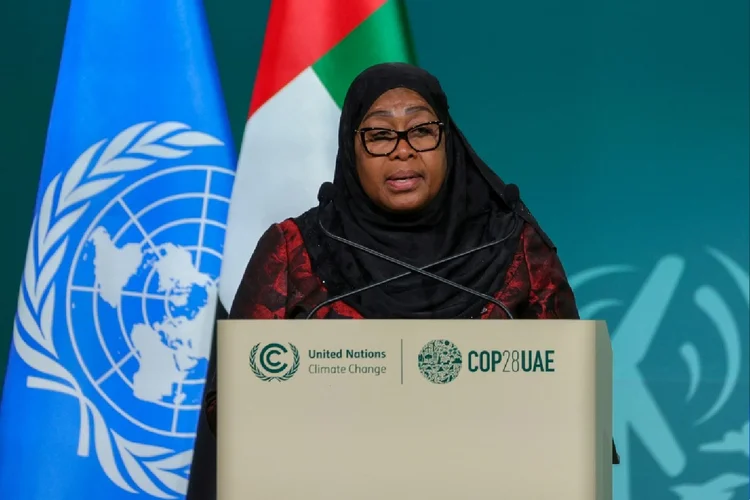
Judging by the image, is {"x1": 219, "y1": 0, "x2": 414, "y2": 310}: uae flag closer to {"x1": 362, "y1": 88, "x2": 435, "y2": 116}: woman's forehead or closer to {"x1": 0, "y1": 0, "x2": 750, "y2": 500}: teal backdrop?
{"x1": 0, "y1": 0, "x2": 750, "y2": 500}: teal backdrop

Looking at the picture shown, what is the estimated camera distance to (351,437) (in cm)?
121

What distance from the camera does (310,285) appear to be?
1.65 metres

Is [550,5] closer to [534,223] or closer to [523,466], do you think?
[534,223]

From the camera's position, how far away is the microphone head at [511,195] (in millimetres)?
1730

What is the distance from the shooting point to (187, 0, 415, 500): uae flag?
2309 mm

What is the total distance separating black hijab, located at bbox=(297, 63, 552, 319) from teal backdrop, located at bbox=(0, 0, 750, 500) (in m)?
1.02

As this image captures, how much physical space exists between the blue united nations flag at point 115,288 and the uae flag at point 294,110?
121mm

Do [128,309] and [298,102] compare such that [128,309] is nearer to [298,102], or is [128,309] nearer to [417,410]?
[298,102]

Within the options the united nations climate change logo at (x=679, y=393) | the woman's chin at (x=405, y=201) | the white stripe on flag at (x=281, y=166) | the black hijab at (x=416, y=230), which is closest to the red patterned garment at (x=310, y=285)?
the black hijab at (x=416, y=230)

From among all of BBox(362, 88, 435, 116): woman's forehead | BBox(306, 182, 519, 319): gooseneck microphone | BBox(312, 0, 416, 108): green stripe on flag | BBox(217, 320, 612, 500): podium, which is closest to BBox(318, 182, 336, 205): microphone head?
BBox(306, 182, 519, 319): gooseneck microphone

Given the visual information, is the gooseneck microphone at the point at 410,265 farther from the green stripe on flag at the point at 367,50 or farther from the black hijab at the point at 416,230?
the green stripe on flag at the point at 367,50

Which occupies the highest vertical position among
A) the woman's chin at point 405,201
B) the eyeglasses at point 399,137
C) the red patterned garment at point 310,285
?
the eyeglasses at point 399,137

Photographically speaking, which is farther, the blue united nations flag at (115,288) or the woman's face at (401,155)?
the blue united nations flag at (115,288)

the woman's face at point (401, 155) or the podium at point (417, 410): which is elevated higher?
the woman's face at point (401, 155)
